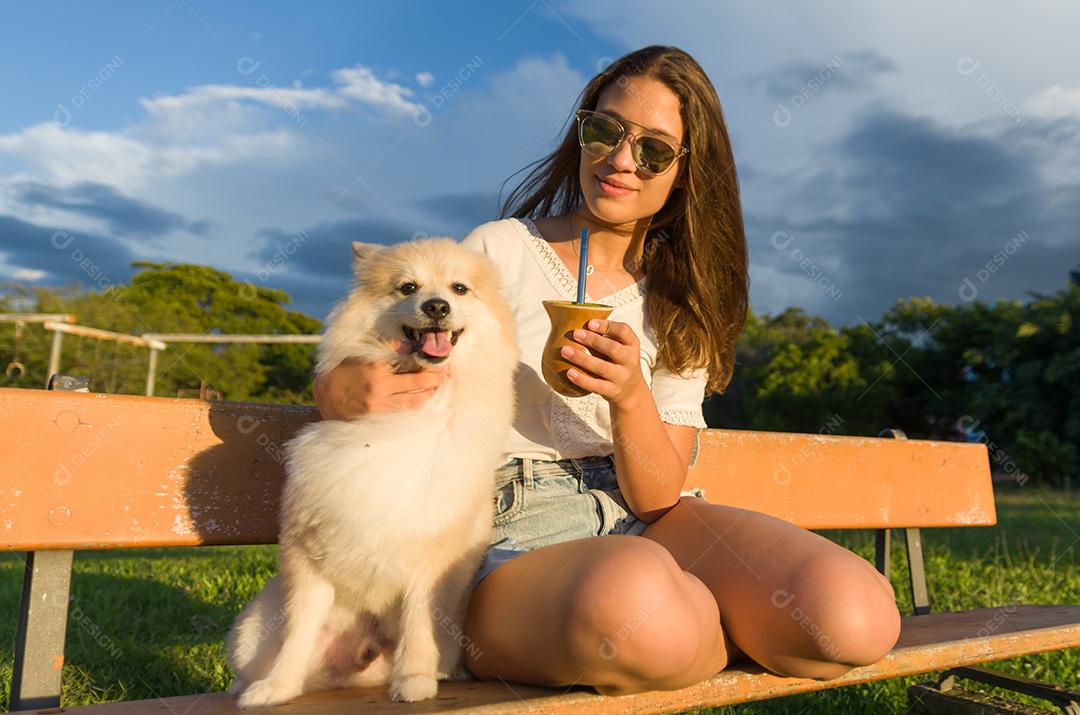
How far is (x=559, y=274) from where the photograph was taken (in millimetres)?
2760

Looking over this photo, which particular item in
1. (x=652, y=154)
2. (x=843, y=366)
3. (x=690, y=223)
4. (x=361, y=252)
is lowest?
(x=361, y=252)

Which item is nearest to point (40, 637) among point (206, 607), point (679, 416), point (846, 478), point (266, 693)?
point (266, 693)

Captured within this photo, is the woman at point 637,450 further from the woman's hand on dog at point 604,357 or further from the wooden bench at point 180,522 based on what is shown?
the wooden bench at point 180,522

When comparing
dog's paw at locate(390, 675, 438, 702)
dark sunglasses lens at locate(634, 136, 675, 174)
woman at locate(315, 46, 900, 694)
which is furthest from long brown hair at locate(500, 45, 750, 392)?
dog's paw at locate(390, 675, 438, 702)

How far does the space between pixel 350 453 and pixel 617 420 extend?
738mm

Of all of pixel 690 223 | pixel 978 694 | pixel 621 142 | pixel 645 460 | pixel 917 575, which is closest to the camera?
pixel 645 460

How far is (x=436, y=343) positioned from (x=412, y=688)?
81 cm

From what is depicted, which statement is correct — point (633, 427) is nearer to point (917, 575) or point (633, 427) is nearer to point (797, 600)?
point (797, 600)

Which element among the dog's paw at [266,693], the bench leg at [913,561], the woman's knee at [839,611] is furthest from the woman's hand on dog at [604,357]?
the bench leg at [913,561]

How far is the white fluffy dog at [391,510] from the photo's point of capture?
1.93 metres

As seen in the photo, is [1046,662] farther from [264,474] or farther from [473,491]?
[264,474]

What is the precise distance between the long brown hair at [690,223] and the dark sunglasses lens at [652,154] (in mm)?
168

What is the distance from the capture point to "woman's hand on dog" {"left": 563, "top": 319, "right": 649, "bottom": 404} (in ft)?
6.77

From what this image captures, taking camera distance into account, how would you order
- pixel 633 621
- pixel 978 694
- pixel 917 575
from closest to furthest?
1. pixel 633 621
2. pixel 978 694
3. pixel 917 575
